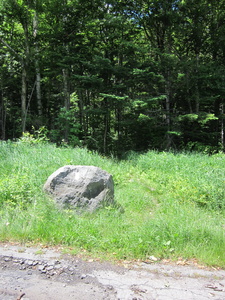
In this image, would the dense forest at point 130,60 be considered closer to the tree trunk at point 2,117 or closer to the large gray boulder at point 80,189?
the tree trunk at point 2,117

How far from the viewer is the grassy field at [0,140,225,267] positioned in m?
3.35

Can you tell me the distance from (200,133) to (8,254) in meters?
11.1

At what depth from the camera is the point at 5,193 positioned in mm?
4438

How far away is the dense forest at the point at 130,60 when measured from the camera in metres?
10.8

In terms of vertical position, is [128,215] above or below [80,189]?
below

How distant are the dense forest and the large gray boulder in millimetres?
5731

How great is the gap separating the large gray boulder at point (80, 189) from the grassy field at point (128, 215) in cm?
16

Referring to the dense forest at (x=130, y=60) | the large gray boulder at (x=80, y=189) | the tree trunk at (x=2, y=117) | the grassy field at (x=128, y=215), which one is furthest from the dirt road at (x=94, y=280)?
the tree trunk at (x=2, y=117)

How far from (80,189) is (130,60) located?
871 cm

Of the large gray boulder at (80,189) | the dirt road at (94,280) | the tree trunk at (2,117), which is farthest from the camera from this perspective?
the tree trunk at (2,117)

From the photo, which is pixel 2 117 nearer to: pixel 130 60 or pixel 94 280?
pixel 130 60

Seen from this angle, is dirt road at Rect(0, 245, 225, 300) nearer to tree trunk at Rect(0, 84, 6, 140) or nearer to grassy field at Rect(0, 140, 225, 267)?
grassy field at Rect(0, 140, 225, 267)

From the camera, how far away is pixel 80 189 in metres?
4.29

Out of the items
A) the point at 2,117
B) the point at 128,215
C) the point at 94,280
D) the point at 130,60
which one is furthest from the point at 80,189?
the point at 2,117
